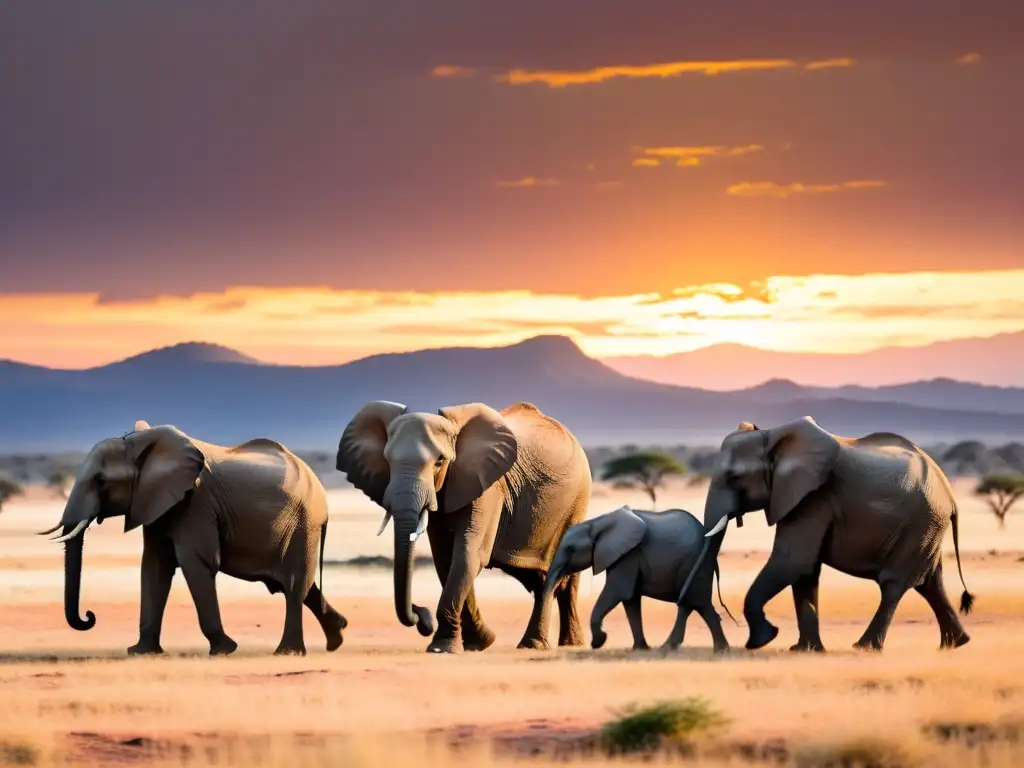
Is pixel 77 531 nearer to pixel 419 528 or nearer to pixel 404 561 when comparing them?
pixel 404 561

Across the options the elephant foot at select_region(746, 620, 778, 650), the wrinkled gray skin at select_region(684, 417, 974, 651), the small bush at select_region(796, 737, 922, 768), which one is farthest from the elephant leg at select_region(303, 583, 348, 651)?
the small bush at select_region(796, 737, 922, 768)

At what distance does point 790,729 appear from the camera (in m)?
17.5

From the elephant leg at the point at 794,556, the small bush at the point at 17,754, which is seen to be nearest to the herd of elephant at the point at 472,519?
the elephant leg at the point at 794,556

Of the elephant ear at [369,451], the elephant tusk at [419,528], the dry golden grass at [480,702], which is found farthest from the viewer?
the elephant ear at [369,451]

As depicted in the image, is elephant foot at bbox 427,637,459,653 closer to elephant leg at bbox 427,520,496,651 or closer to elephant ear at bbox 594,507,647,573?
elephant leg at bbox 427,520,496,651

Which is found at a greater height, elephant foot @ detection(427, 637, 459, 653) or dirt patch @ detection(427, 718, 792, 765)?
elephant foot @ detection(427, 637, 459, 653)

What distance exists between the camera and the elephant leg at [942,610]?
2461 centimetres

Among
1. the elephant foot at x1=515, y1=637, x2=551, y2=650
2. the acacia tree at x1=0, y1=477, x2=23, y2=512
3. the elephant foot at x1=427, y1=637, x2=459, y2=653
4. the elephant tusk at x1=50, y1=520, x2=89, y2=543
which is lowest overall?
the elephant foot at x1=515, y1=637, x2=551, y2=650

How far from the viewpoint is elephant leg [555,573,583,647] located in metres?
27.5

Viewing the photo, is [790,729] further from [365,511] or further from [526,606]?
[365,511]

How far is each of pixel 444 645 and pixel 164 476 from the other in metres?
3.66

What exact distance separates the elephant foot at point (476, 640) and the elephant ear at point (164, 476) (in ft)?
12.6

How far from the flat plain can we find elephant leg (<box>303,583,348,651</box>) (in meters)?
0.40

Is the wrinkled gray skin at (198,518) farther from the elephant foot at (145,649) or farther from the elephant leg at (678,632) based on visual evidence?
the elephant leg at (678,632)
